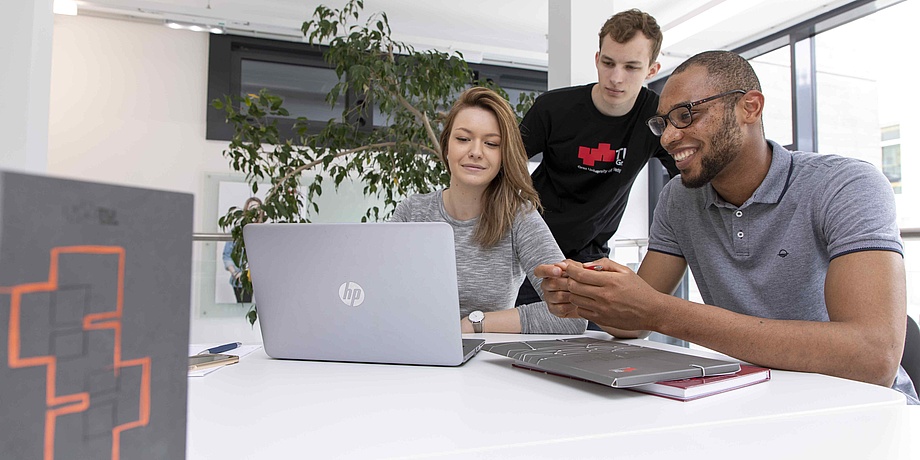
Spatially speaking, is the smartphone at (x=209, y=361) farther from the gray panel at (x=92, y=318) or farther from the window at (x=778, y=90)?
the window at (x=778, y=90)

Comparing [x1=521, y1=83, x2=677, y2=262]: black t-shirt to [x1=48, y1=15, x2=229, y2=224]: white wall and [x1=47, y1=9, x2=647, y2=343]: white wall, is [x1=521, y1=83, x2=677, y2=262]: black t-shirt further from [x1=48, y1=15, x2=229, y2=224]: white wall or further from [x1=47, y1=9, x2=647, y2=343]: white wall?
[x1=48, y1=15, x2=229, y2=224]: white wall

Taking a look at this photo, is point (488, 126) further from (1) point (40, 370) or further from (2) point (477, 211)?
(1) point (40, 370)

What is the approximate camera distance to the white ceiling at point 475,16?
4.61 meters

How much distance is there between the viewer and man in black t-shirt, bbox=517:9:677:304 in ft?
7.23

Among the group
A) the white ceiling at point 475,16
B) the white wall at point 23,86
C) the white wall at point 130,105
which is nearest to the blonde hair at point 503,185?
the white wall at point 23,86

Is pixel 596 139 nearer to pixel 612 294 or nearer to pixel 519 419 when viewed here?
pixel 612 294

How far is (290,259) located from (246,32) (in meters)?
4.50

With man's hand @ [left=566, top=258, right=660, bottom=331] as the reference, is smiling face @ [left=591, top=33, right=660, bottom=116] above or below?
above

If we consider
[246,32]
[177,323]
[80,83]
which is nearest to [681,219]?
[177,323]

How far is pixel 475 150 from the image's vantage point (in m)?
1.96

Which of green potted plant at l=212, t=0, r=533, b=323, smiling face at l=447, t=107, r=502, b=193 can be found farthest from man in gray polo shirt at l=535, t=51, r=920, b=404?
green potted plant at l=212, t=0, r=533, b=323

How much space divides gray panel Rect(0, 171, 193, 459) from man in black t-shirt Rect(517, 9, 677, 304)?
2010mm

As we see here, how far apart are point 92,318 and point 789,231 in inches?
55.0

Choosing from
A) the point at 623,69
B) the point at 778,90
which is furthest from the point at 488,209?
the point at 778,90
